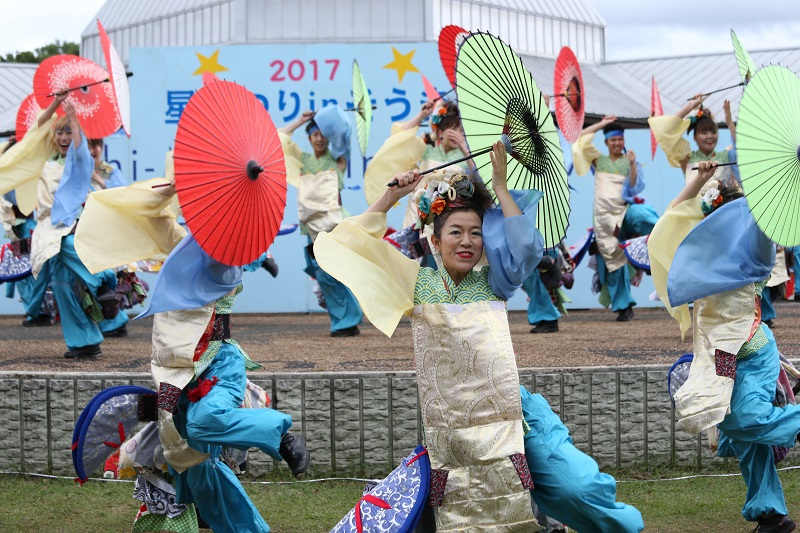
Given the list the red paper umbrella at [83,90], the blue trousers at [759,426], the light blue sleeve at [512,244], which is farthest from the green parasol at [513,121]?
the red paper umbrella at [83,90]

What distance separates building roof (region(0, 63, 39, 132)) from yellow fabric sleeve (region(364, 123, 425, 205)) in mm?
7920

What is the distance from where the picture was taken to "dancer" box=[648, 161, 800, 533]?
4.73m

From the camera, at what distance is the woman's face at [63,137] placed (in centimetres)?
801

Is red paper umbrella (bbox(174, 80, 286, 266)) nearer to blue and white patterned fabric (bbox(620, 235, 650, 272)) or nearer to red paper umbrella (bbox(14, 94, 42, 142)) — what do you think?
red paper umbrella (bbox(14, 94, 42, 142))

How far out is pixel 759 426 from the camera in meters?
4.69

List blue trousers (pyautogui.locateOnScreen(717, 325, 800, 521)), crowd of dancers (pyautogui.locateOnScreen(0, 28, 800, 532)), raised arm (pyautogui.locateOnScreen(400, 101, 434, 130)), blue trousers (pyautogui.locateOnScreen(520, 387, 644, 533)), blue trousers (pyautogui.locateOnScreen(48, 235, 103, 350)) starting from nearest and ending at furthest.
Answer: blue trousers (pyautogui.locateOnScreen(520, 387, 644, 533)) < crowd of dancers (pyautogui.locateOnScreen(0, 28, 800, 532)) < blue trousers (pyautogui.locateOnScreen(717, 325, 800, 521)) < blue trousers (pyautogui.locateOnScreen(48, 235, 103, 350)) < raised arm (pyautogui.locateOnScreen(400, 101, 434, 130))

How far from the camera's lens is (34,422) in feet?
20.5

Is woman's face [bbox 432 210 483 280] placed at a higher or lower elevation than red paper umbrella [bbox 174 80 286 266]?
lower

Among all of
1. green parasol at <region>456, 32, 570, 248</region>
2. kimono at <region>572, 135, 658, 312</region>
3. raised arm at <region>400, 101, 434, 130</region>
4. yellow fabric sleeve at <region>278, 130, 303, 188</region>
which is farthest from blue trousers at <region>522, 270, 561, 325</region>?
Result: green parasol at <region>456, 32, 570, 248</region>

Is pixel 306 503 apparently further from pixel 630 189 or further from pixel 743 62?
pixel 630 189

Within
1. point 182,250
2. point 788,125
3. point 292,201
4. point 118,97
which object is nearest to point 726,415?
point 788,125

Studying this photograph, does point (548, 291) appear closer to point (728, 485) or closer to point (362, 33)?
point (728, 485)

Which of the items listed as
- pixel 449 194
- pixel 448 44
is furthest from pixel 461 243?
pixel 448 44

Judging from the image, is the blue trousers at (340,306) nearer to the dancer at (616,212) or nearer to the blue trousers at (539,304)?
the blue trousers at (539,304)
